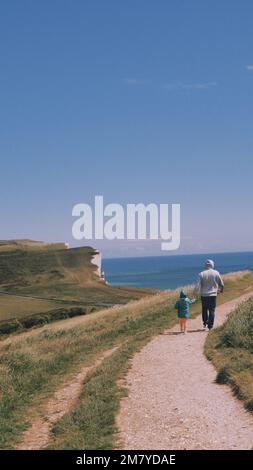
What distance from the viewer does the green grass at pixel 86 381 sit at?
9766 millimetres

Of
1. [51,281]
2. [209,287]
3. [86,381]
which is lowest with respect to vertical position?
[51,281]

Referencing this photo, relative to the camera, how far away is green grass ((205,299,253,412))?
38.1 ft

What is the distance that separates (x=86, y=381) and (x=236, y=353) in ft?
13.3

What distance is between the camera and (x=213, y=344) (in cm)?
1720

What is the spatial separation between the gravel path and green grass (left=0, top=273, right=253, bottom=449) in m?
0.39

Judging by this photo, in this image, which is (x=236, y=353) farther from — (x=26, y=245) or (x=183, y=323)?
(x=26, y=245)

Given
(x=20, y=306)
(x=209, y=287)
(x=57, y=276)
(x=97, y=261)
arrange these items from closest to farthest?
(x=209, y=287), (x=20, y=306), (x=57, y=276), (x=97, y=261)

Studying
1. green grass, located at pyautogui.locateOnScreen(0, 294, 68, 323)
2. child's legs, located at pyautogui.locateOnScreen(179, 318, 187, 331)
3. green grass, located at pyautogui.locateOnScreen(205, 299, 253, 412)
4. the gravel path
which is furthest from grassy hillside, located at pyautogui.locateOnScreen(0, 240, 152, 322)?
the gravel path

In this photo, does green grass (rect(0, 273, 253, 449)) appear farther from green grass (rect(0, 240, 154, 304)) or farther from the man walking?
green grass (rect(0, 240, 154, 304))

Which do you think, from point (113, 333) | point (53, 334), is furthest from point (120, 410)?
point (53, 334)

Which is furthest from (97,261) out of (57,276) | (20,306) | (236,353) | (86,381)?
(86,381)

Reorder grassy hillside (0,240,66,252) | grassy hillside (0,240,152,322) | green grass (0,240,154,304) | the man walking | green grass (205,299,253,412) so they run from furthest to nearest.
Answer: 1. grassy hillside (0,240,66,252)
2. green grass (0,240,154,304)
3. grassy hillside (0,240,152,322)
4. the man walking
5. green grass (205,299,253,412)

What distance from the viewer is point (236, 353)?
48.6 feet

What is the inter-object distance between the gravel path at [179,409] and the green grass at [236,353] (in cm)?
23
